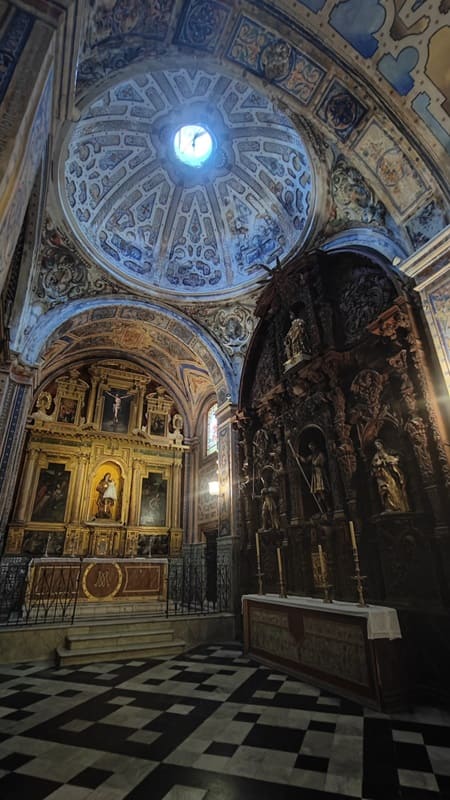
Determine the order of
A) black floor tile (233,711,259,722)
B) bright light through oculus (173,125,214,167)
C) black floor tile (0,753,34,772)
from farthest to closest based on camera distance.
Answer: bright light through oculus (173,125,214,167) < black floor tile (233,711,259,722) < black floor tile (0,753,34,772)

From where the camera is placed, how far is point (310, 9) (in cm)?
548

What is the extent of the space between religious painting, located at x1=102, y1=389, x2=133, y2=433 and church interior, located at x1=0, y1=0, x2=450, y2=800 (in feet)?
4.65

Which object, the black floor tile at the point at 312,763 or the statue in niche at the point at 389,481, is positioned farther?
the statue in niche at the point at 389,481

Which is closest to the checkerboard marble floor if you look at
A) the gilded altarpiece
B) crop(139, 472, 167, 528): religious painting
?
the gilded altarpiece

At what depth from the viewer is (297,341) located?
8.57 m

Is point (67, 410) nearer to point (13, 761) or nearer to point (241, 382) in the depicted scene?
point (241, 382)

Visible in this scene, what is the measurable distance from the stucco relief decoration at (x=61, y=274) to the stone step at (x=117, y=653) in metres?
8.17

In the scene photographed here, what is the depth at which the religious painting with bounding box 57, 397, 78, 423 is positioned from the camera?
14.1m

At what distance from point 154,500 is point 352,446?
954 cm

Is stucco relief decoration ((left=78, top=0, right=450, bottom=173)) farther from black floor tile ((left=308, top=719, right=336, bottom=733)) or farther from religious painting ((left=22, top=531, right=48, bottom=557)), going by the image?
religious painting ((left=22, top=531, right=48, bottom=557))

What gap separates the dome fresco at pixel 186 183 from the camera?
29.3 feet

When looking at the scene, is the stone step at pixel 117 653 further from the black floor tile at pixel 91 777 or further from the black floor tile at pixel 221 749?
the black floor tile at pixel 221 749

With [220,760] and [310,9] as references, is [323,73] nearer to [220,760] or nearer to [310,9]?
[310,9]

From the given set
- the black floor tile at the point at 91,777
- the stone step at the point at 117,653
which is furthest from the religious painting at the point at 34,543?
the black floor tile at the point at 91,777
